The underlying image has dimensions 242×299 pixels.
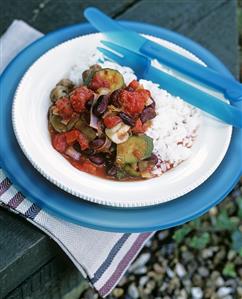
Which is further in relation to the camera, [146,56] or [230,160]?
[146,56]

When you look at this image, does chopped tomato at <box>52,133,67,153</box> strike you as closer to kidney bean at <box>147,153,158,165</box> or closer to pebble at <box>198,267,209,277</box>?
kidney bean at <box>147,153,158,165</box>

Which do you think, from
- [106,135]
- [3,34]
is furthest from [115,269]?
[3,34]

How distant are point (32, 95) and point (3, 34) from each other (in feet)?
1.47

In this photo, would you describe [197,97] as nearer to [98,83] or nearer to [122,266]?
[98,83]

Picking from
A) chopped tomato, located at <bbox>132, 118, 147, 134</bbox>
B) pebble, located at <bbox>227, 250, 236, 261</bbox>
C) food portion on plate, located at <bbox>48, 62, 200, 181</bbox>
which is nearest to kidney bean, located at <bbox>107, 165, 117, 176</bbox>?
food portion on plate, located at <bbox>48, 62, 200, 181</bbox>

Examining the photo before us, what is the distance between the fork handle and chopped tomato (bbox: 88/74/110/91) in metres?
0.20

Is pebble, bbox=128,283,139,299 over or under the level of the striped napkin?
under

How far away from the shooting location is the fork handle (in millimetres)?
1811

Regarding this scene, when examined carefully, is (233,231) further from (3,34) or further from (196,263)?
(3,34)

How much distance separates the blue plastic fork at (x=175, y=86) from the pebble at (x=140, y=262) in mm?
855

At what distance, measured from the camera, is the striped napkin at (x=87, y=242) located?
1.67 metres

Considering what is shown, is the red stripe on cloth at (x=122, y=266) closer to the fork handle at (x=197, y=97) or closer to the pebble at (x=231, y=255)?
the fork handle at (x=197, y=97)

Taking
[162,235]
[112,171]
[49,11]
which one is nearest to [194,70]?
[112,171]

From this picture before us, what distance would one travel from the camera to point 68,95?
1783mm
